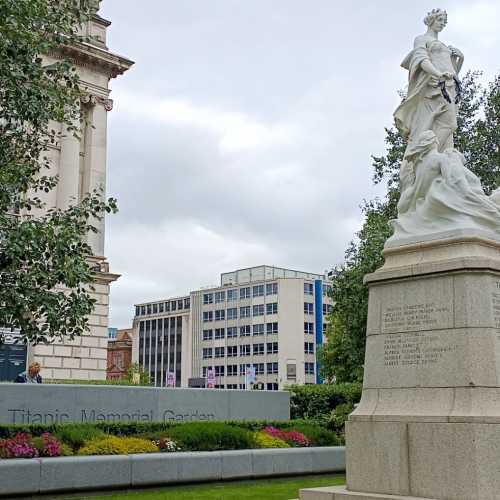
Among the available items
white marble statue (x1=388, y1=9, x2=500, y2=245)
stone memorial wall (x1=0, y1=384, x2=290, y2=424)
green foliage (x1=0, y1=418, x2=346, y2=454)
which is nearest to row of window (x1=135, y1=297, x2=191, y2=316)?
stone memorial wall (x1=0, y1=384, x2=290, y2=424)

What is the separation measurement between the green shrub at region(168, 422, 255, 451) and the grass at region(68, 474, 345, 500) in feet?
3.64

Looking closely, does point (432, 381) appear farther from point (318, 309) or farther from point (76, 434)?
point (318, 309)

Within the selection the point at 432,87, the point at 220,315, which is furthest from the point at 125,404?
the point at 220,315

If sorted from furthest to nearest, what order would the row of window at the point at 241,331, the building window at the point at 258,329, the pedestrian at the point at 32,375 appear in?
the building window at the point at 258,329, the row of window at the point at 241,331, the pedestrian at the point at 32,375

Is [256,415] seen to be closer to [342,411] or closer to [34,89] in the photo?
[342,411]

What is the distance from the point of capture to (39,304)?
13.8m

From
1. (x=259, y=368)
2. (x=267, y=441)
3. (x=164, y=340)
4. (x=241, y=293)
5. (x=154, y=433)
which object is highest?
(x=241, y=293)

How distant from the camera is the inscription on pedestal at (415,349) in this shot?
34.3 feet

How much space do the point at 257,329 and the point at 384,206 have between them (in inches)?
3620

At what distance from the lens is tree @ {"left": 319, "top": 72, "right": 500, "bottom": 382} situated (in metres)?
33.3

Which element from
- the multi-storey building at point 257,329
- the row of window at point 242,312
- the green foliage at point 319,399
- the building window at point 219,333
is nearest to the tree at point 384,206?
the green foliage at point 319,399

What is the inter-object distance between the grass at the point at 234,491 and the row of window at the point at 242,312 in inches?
4312

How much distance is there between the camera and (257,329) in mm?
129625

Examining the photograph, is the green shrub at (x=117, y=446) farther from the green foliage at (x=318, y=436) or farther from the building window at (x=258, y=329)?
the building window at (x=258, y=329)
